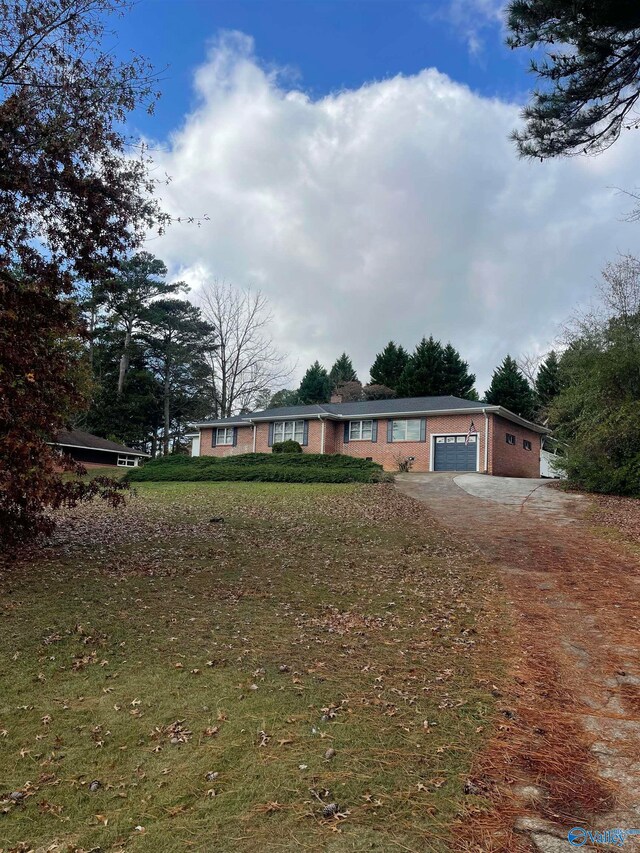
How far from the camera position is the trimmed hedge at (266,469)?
2002 centimetres

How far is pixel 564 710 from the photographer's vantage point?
11.5ft

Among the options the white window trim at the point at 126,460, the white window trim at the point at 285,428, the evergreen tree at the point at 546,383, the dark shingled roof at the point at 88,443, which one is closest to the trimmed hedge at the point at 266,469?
the white window trim at the point at 285,428

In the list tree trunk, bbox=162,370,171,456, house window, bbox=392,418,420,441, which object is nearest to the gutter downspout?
house window, bbox=392,418,420,441

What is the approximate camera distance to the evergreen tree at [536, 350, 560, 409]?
36.2 m

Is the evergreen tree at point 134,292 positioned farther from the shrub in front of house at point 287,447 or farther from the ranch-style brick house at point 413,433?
the shrub in front of house at point 287,447

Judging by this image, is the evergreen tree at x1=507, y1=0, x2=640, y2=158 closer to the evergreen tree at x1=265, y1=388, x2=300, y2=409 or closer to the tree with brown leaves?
the tree with brown leaves

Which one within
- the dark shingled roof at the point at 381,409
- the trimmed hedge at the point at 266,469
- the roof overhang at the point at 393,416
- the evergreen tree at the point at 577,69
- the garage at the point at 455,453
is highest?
the evergreen tree at the point at 577,69

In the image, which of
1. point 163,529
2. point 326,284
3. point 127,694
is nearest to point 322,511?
point 163,529

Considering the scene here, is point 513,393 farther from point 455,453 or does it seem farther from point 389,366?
point 455,453

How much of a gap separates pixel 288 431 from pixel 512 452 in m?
11.5

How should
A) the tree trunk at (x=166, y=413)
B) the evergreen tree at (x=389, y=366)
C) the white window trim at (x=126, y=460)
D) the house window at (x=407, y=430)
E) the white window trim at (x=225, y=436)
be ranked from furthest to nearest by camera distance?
the evergreen tree at (x=389, y=366) < the tree trunk at (x=166, y=413) < the white window trim at (x=126, y=460) < the white window trim at (x=225, y=436) < the house window at (x=407, y=430)

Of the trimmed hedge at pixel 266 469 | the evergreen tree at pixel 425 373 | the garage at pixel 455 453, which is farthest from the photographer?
the evergreen tree at pixel 425 373

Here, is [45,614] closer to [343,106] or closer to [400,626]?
[400,626]

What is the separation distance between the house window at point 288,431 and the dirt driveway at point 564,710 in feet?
63.5
